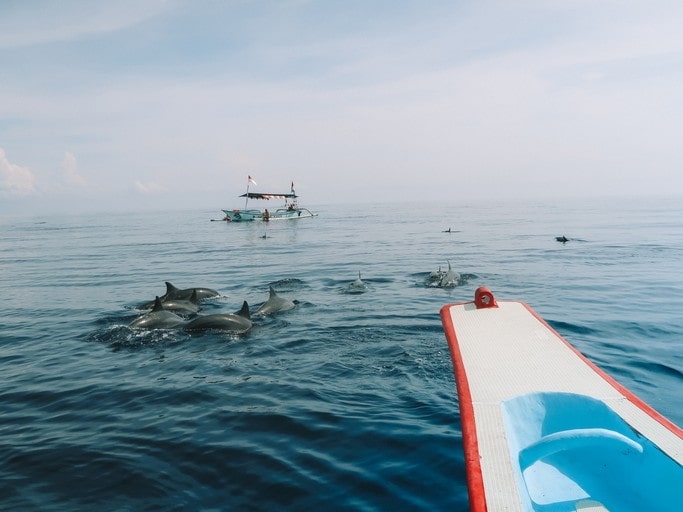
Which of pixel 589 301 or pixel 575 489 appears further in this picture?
pixel 589 301

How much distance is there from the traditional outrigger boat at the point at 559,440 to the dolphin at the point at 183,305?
1165 cm

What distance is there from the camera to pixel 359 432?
6.97m

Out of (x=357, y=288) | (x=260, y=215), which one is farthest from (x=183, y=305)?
(x=260, y=215)

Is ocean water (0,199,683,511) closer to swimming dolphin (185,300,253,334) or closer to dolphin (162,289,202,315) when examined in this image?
swimming dolphin (185,300,253,334)

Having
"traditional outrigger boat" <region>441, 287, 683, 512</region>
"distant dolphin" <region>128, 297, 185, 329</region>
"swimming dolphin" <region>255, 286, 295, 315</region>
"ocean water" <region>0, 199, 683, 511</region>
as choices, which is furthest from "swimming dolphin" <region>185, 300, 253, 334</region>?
"traditional outrigger boat" <region>441, 287, 683, 512</region>

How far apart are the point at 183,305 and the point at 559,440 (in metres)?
13.6

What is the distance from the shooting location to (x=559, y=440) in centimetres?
420

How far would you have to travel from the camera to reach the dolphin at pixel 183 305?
15555 millimetres

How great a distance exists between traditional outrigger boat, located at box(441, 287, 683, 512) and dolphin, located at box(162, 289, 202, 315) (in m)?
11.7

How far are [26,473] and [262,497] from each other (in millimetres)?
3212

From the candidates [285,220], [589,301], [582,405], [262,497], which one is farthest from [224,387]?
[285,220]

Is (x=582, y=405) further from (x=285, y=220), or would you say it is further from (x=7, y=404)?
(x=285, y=220)

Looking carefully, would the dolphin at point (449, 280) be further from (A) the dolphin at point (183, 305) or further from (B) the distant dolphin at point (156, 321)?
(B) the distant dolphin at point (156, 321)

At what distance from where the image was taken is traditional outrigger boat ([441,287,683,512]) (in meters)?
3.79
